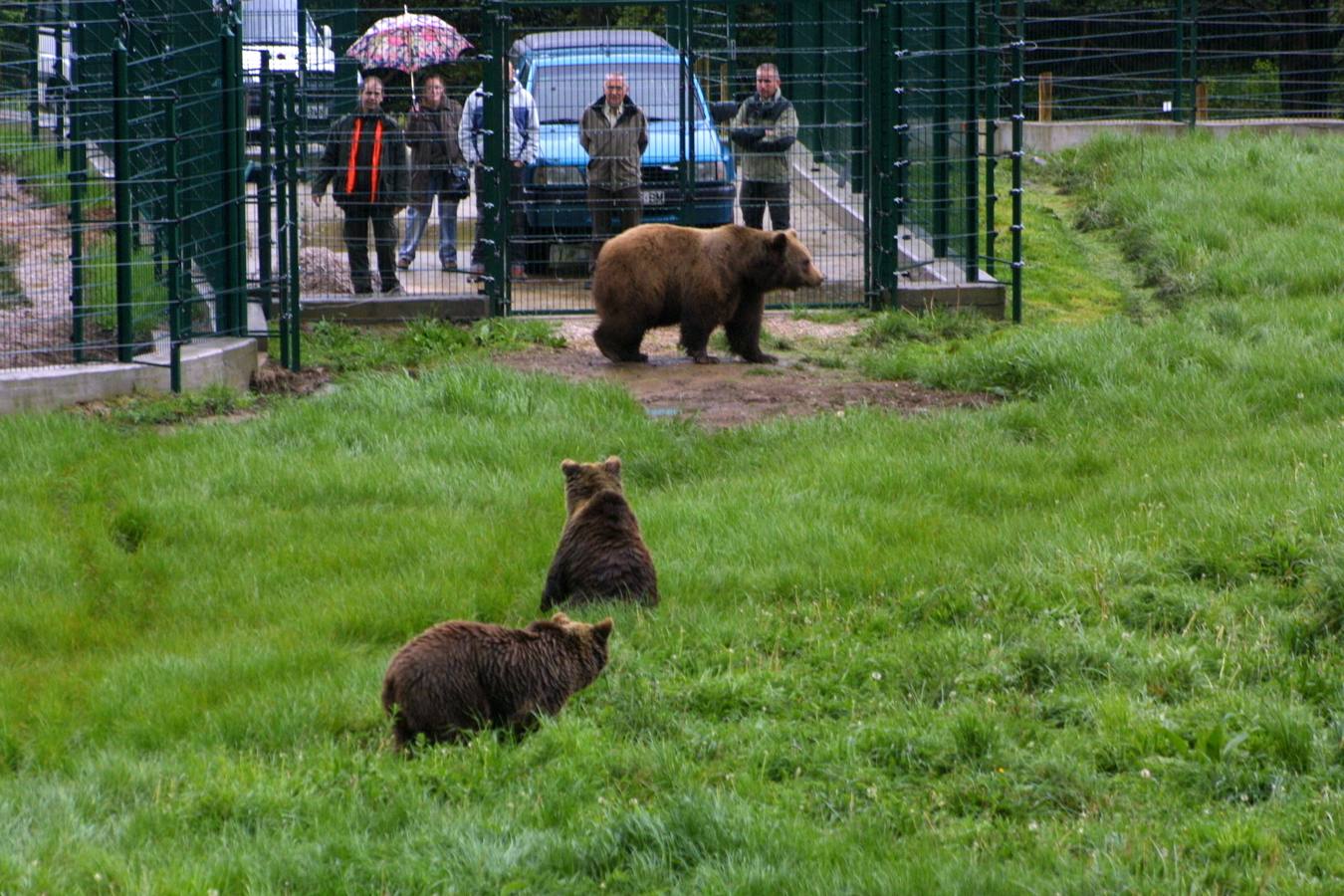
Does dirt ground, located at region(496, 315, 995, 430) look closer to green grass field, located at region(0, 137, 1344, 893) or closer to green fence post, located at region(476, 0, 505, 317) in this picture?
green grass field, located at region(0, 137, 1344, 893)

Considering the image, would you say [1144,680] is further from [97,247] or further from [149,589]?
[97,247]

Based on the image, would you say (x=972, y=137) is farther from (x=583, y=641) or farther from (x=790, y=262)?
(x=583, y=641)

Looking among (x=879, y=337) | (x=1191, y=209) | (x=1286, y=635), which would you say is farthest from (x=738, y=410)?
(x=1191, y=209)

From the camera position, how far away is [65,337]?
13062mm

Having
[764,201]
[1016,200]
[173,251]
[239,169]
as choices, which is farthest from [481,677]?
[764,201]

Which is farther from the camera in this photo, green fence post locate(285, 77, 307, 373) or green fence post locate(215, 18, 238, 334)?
green fence post locate(215, 18, 238, 334)

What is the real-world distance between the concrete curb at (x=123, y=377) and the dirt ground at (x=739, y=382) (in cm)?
212

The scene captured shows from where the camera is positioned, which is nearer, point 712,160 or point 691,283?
point 691,283

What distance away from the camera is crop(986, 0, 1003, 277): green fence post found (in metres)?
16.4

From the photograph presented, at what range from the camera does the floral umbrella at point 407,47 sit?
16.2 m

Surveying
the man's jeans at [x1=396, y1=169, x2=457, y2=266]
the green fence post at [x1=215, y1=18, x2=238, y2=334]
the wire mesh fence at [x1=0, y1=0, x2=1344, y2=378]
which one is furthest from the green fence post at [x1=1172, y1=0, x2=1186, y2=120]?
the green fence post at [x1=215, y1=18, x2=238, y2=334]

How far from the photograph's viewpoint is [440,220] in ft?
54.6

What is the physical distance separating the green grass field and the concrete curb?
50cm

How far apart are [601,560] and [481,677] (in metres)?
1.56
